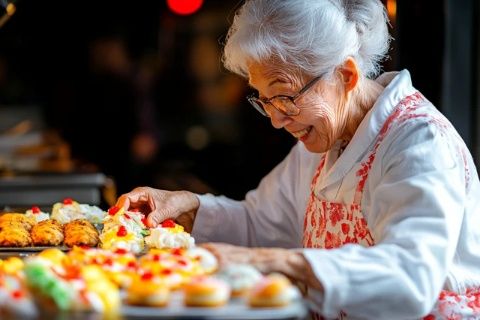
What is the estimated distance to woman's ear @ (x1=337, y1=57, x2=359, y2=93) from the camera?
357cm

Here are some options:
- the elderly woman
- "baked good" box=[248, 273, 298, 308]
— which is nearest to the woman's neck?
the elderly woman

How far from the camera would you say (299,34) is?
3486mm

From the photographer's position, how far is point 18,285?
258 centimetres

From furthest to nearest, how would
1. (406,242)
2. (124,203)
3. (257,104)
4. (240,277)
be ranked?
(124,203)
(257,104)
(406,242)
(240,277)

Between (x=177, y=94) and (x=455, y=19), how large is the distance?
893 cm

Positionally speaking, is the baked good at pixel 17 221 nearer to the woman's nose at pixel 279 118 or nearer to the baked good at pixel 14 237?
the baked good at pixel 14 237

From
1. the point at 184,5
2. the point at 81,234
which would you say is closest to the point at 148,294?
the point at 81,234

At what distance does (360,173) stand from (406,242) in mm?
582

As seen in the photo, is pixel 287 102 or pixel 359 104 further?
pixel 359 104

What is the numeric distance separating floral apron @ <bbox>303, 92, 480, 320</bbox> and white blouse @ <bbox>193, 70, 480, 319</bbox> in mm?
29

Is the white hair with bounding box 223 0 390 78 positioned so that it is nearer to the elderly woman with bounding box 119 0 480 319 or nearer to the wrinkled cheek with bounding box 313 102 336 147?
the elderly woman with bounding box 119 0 480 319

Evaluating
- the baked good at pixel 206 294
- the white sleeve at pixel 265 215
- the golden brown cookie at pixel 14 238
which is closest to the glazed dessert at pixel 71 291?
the baked good at pixel 206 294

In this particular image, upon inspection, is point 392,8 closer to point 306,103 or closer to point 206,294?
point 306,103

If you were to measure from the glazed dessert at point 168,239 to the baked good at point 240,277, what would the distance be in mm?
766
